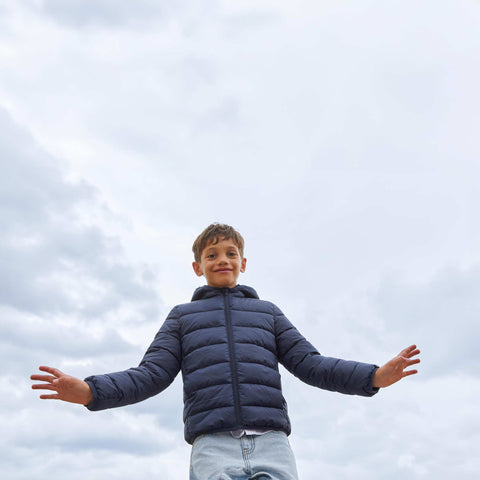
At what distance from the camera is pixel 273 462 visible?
5.52 meters

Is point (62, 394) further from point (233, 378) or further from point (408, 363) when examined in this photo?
point (408, 363)

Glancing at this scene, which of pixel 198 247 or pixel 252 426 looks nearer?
pixel 252 426

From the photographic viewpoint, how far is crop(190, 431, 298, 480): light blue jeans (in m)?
5.41

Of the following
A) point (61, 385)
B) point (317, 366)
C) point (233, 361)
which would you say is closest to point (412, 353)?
point (317, 366)

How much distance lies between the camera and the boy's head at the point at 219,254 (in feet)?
21.7

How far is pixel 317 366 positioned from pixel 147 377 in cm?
157

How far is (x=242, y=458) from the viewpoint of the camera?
5.51 m

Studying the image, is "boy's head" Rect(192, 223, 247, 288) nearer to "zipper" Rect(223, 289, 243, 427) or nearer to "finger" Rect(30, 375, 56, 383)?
"zipper" Rect(223, 289, 243, 427)

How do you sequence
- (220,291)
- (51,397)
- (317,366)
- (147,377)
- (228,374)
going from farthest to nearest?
(220,291)
(317,366)
(147,377)
(228,374)
(51,397)

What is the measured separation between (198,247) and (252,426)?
6.58 ft

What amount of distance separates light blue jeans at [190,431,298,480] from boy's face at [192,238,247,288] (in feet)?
5.18

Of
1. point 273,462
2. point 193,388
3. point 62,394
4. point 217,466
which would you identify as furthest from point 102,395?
point 273,462

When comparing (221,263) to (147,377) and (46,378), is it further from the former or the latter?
(46,378)

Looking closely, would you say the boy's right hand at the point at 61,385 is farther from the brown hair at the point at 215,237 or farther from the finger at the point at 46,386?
the brown hair at the point at 215,237
